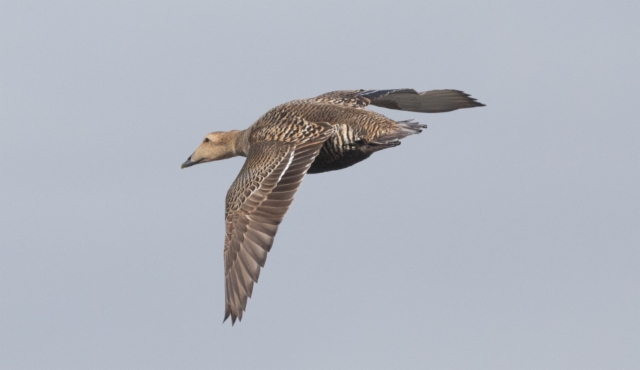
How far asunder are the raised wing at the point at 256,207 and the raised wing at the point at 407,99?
102 inches

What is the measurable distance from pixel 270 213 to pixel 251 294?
4.65ft

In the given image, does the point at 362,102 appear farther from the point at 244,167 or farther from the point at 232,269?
the point at 232,269

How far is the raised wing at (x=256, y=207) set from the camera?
76.6 ft

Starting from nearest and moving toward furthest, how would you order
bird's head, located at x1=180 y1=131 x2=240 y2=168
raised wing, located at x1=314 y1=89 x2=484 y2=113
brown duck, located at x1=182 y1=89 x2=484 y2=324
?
brown duck, located at x1=182 y1=89 x2=484 y2=324
raised wing, located at x1=314 y1=89 x2=484 y2=113
bird's head, located at x1=180 y1=131 x2=240 y2=168

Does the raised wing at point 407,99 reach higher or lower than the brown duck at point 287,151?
higher

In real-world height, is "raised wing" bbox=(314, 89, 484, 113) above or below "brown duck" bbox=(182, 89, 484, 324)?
above

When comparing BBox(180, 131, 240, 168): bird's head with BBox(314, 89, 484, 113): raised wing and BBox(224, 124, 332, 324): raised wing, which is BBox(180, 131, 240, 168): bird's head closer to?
BBox(314, 89, 484, 113): raised wing

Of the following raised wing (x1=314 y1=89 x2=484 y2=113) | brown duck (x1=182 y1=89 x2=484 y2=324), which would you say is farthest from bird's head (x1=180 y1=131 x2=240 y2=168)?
raised wing (x1=314 y1=89 x2=484 y2=113)

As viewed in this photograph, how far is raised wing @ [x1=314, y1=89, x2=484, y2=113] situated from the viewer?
90.4 ft

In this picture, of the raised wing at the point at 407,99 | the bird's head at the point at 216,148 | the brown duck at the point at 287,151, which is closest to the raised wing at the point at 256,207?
the brown duck at the point at 287,151

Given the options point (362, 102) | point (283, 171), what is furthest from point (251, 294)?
point (362, 102)

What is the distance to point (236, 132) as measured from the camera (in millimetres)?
28328

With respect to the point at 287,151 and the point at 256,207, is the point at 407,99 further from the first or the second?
the point at 256,207

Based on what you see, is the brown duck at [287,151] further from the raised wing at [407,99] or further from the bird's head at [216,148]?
the bird's head at [216,148]
